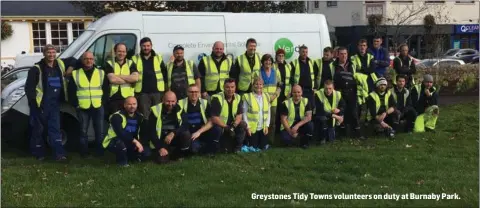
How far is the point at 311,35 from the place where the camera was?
1055 centimetres

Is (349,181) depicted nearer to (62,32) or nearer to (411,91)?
(411,91)

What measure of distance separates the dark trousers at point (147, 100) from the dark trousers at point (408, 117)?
187 inches

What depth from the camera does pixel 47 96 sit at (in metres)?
7.96

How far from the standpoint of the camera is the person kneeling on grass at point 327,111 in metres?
9.20

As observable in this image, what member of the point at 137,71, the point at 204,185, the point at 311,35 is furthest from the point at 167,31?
the point at 204,185

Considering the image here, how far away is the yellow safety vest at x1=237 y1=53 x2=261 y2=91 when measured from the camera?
359 inches

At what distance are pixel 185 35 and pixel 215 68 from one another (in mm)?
959

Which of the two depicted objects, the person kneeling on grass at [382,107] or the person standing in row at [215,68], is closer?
the person standing in row at [215,68]

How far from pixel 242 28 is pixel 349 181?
4339 mm

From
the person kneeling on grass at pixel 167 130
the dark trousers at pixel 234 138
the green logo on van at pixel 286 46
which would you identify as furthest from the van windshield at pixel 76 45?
the green logo on van at pixel 286 46

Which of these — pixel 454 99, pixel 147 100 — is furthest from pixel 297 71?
pixel 454 99

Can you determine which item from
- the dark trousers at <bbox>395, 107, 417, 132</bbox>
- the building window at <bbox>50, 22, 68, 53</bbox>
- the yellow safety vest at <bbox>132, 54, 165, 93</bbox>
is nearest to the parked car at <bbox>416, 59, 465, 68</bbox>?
the dark trousers at <bbox>395, 107, 417, 132</bbox>

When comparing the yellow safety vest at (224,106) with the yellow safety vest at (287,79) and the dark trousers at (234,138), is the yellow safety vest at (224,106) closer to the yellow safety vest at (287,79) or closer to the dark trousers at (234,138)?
the dark trousers at (234,138)

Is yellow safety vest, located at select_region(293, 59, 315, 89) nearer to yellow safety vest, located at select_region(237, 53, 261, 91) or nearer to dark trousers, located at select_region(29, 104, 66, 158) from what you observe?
yellow safety vest, located at select_region(237, 53, 261, 91)
